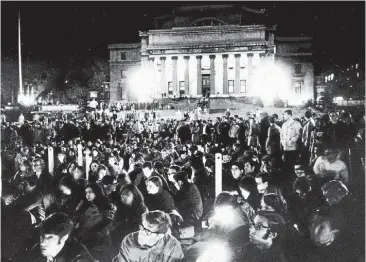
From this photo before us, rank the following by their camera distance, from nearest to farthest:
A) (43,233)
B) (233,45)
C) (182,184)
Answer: (43,233) < (182,184) < (233,45)

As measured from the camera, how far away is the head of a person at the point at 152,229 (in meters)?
4.55

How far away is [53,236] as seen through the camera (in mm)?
4492

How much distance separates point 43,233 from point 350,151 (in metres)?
9.17

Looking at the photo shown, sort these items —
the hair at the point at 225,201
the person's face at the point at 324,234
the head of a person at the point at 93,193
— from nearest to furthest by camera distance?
the hair at the point at 225,201
the person's face at the point at 324,234
the head of a person at the point at 93,193

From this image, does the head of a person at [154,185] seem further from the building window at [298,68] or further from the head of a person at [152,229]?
the building window at [298,68]

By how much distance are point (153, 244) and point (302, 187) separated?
11.8 feet

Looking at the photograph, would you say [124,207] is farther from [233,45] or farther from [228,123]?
[233,45]

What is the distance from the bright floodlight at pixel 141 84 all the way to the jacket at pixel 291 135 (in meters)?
46.5

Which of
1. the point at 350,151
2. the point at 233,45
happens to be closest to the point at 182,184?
the point at 350,151

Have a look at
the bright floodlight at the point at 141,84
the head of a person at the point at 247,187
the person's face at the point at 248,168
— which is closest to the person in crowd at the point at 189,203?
the head of a person at the point at 247,187

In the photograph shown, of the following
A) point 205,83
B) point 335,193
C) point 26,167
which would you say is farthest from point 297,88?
point 335,193

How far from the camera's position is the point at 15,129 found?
57.7 ft

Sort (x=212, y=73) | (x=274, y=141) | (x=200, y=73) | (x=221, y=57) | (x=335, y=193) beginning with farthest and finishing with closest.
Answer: (x=221, y=57)
(x=200, y=73)
(x=212, y=73)
(x=274, y=141)
(x=335, y=193)

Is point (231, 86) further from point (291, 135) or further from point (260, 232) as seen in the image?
point (260, 232)
